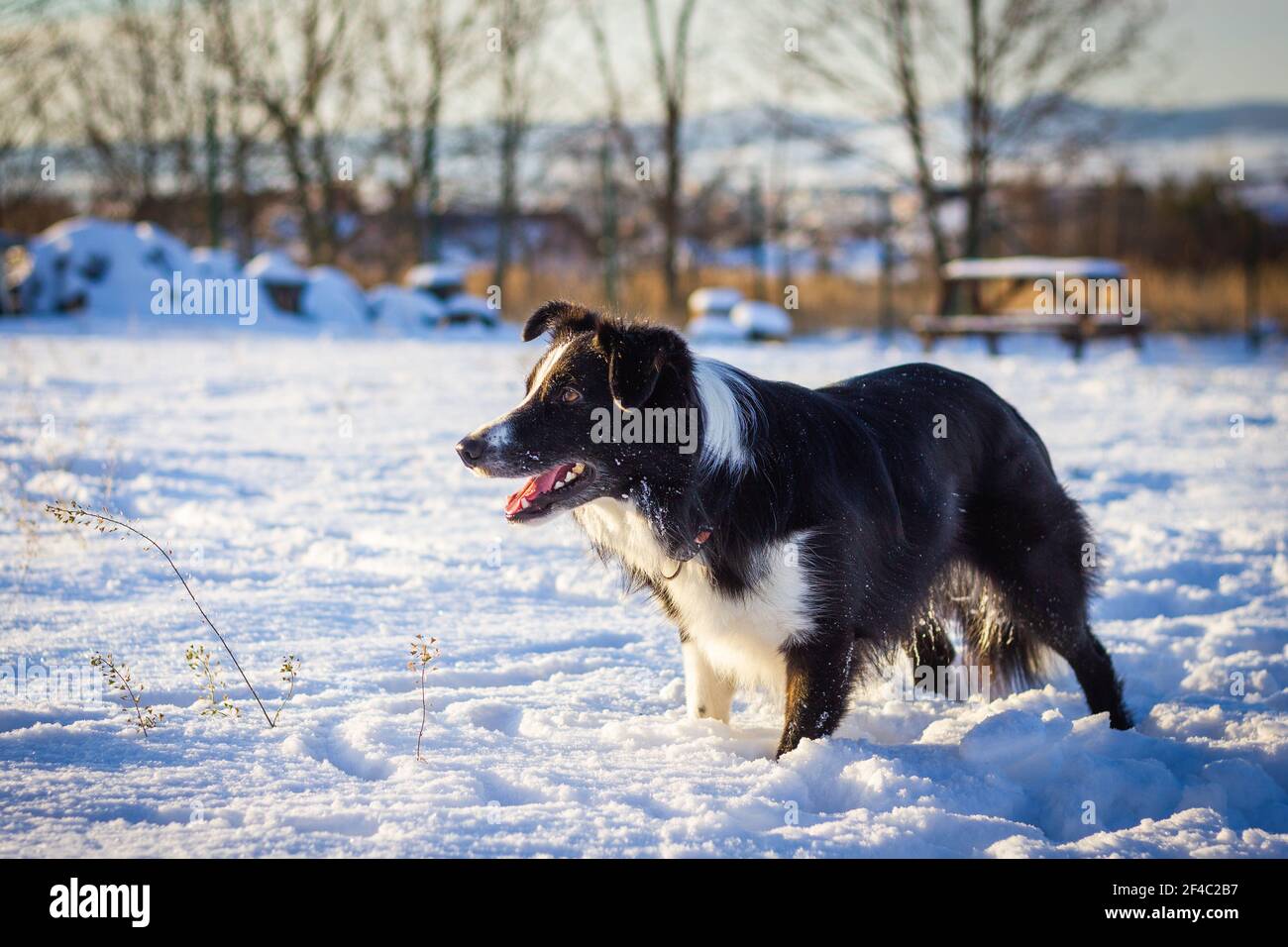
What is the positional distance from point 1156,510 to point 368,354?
984 centimetres

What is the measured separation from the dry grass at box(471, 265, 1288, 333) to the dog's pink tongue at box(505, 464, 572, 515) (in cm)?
1504

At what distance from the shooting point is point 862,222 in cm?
2009

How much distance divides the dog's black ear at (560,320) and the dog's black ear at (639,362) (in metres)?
0.19

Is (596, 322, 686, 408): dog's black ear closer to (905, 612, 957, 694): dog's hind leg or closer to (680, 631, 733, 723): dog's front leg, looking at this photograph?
(680, 631, 733, 723): dog's front leg

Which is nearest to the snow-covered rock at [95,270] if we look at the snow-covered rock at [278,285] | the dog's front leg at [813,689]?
the snow-covered rock at [278,285]

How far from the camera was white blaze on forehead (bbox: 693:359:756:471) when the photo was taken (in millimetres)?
3312

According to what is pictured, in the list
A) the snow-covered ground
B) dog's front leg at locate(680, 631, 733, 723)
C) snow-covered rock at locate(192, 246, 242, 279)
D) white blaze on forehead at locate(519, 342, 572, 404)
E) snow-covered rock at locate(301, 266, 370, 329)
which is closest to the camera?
the snow-covered ground

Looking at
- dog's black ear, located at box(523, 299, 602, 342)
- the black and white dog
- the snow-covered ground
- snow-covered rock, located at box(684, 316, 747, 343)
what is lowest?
the snow-covered ground

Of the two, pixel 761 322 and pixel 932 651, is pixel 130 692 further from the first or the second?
pixel 761 322

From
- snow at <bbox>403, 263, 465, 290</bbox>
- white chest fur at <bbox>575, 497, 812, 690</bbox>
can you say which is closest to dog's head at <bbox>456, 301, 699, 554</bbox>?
white chest fur at <bbox>575, 497, 812, 690</bbox>

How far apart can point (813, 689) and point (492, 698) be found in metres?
1.15

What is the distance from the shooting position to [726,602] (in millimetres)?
3422

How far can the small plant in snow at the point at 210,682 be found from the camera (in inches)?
137

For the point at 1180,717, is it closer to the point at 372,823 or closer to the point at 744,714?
the point at 744,714
